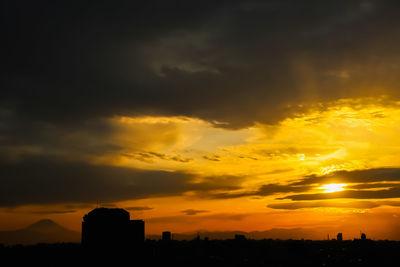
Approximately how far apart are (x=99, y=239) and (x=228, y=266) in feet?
139

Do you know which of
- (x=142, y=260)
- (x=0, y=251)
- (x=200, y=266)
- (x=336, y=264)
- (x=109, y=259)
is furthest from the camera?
(x=0, y=251)

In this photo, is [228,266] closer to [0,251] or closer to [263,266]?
[263,266]

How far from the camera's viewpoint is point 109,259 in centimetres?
10906

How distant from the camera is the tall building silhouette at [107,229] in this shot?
109875mm

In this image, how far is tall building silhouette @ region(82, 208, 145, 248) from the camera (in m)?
110

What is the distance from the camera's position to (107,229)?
11069 centimetres

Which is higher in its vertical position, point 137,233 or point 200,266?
point 137,233

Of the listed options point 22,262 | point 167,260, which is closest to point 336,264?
point 167,260

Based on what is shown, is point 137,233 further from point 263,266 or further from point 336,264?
point 336,264

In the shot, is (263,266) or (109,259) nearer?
(109,259)

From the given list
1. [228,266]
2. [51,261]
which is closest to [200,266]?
[228,266]

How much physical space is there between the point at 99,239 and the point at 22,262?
4085 centimetres

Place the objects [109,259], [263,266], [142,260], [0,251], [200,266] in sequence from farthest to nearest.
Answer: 1. [0,251]
2. [263,266]
3. [200,266]
4. [142,260]
5. [109,259]

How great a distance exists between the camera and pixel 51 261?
136125 mm
